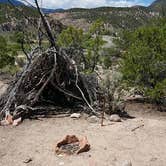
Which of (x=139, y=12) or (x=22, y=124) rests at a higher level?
(x=22, y=124)

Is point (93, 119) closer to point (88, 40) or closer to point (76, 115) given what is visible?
point (76, 115)

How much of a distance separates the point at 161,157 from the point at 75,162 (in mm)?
1350

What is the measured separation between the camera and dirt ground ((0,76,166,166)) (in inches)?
296

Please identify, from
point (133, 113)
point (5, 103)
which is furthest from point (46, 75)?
point (133, 113)

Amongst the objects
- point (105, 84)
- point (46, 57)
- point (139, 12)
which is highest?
point (46, 57)

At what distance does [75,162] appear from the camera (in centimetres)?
741

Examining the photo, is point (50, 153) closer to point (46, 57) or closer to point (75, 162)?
point (75, 162)

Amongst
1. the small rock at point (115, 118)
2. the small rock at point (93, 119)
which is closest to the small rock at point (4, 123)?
the small rock at point (93, 119)

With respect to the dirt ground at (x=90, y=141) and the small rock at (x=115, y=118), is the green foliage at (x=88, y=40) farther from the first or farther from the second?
the dirt ground at (x=90, y=141)

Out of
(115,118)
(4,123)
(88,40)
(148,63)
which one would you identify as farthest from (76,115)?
(88,40)

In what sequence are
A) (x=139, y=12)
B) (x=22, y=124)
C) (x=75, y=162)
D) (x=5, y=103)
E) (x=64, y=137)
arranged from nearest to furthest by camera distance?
1. (x=75, y=162)
2. (x=64, y=137)
3. (x=22, y=124)
4. (x=5, y=103)
5. (x=139, y=12)

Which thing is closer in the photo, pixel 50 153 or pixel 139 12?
pixel 50 153

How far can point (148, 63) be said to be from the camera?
1214cm

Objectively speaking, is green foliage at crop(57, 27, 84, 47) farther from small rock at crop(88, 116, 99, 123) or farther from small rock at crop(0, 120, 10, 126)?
small rock at crop(0, 120, 10, 126)
